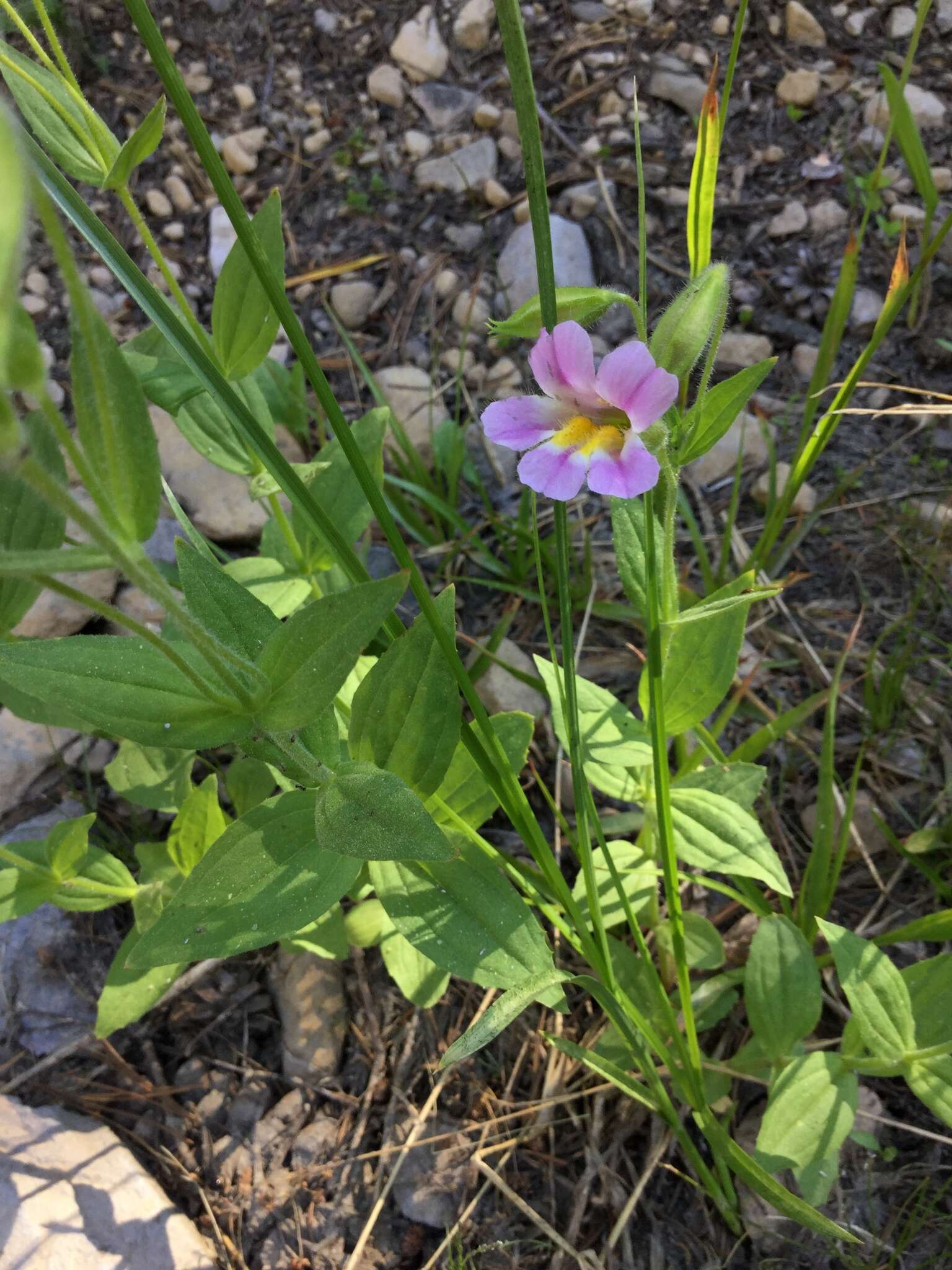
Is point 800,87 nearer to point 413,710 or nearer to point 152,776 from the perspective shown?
point 413,710

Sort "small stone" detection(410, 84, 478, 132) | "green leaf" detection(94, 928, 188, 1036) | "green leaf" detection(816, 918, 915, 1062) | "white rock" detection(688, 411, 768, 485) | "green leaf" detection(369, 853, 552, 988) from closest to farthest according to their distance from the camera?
"green leaf" detection(369, 853, 552, 988) < "green leaf" detection(816, 918, 915, 1062) < "green leaf" detection(94, 928, 188, 1036) < "white rock" detection(688, 411, 768, 485) < "small stone" detection(410, 84, 478, 132)

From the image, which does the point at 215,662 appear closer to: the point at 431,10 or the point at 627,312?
the point at 627,312

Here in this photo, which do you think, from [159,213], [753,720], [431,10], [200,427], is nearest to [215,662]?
[200,427]

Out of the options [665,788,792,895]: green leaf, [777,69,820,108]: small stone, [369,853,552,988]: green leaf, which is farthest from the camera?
[777,69,820,108]: small stone

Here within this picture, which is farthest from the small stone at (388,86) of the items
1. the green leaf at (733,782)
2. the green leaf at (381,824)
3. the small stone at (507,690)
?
the green leaf at (381,824)

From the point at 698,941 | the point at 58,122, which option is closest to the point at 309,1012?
the point at 698,941

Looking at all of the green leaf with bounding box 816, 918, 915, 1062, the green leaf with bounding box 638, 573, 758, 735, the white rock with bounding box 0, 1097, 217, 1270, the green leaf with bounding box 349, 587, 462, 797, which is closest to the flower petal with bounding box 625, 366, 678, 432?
the green leaf with bounding box 349, 587, 462, 797

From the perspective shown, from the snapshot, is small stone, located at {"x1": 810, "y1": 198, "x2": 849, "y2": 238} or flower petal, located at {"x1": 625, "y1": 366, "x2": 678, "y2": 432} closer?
flower petal, located at {"x1": 625, "y1": 366, "x2": 678, "y2": 432}

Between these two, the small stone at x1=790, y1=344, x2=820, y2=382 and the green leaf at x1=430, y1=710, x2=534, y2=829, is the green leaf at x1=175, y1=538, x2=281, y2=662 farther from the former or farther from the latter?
the small stone at x1=790, y1=344, x2=820, y2=382
